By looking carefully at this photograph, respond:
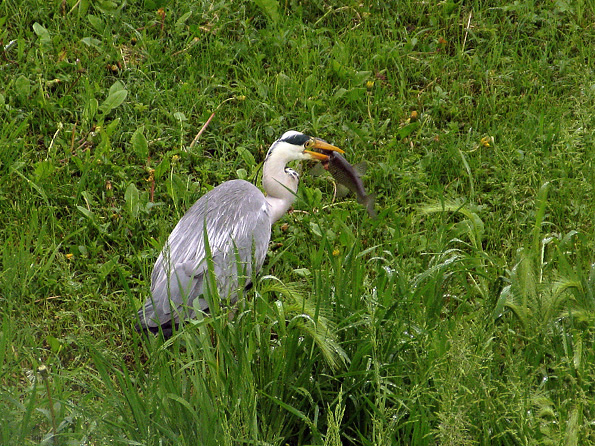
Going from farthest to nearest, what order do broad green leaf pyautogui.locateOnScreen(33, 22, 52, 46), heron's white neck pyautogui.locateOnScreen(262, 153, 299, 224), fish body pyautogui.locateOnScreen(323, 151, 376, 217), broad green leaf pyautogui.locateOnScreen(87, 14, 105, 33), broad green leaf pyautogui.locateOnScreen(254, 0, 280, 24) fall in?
broad green leaf pyautogui.locateOnScreen(254, 0, 280, 24) → broad green leaf pyautogui.locateOnScreen(87, 14, 105, 33) → broad green leaf pyautogui.locateOnScreen(33, 22, 52, 46) → fish body pyautogui.locateOnScreen(323, 151, 376, 217) → heron's white neck pyautogui.locateOnScreen(262, 153, 299, 224)

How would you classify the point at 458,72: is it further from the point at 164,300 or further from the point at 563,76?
the point at 164,300

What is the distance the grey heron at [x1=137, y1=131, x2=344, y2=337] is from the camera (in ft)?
13.7

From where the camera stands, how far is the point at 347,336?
3359mm

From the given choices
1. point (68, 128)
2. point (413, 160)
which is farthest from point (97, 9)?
point (413, 160)

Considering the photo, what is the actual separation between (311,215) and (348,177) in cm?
140

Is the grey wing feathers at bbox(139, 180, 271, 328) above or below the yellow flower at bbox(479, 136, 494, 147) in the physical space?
above

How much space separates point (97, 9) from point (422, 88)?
7.66ft

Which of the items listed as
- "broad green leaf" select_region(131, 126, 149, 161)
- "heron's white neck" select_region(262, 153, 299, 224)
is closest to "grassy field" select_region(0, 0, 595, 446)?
"broad green leaf" select_region(131, 126, 149, 161)

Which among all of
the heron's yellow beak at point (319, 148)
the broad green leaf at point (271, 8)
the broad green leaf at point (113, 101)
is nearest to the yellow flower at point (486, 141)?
the heron's yellow beak at point (319, 148)

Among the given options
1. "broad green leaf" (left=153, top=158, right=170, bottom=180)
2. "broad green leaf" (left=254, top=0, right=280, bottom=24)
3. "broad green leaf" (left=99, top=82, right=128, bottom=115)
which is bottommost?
"broad green leaf" (left=153, top=158, right=170, bottom=180)

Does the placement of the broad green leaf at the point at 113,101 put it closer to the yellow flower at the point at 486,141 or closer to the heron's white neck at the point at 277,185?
the heron's white neck at the point at 277,185

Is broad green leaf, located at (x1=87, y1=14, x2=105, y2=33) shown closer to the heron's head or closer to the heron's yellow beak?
the heron's head

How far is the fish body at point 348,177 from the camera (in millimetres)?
4988

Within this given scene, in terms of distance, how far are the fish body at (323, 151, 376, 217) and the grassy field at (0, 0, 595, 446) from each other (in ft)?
0.46
